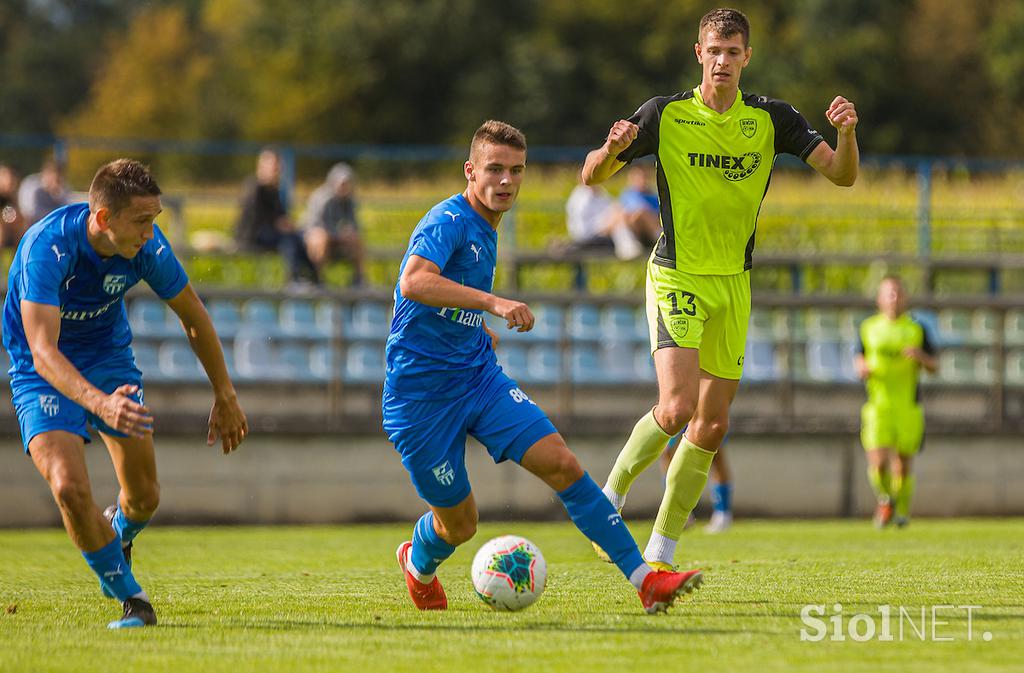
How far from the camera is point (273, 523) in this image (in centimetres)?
1523

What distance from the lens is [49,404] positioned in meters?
6.81

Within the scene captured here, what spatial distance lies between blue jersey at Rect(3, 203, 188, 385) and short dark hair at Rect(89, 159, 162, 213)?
0.26m

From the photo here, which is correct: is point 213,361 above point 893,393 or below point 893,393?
above

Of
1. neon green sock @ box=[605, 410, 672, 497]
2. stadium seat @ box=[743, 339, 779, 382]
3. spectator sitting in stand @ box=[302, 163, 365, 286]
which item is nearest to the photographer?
neon green sock @ box=[605, 410, 672, 497]

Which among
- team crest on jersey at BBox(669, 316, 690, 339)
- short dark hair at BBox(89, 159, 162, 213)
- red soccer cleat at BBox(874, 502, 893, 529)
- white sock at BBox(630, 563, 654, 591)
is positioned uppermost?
short dark hair at BBox(89, 159, 162, 213)

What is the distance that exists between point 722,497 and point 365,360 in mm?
4416

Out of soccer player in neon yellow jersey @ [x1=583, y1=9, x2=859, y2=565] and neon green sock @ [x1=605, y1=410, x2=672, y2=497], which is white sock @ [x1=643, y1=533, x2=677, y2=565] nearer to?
soccer player in neon yellow jersey @ [x1=583, y1=9, x2=859, y2=565]

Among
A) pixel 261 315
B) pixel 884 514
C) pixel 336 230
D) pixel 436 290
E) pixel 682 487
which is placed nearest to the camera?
pixel 436 290

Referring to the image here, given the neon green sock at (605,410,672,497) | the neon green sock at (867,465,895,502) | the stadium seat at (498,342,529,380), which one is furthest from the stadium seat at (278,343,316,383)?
the neon green sock at (605,410,672,497)

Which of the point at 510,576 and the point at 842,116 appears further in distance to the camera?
the point at 842,116

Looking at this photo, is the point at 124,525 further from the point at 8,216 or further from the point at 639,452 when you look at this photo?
the point at 8,216

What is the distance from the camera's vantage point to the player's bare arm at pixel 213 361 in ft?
23.5

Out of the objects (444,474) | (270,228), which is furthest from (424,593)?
(270,228)

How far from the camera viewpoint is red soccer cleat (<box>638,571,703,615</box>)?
6574mm
